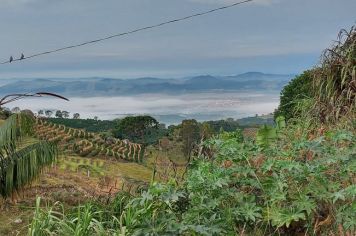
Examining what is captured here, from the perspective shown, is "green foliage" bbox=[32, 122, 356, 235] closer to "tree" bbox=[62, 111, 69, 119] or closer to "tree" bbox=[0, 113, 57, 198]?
"tree" bbox=[0, 113, 57, 198]

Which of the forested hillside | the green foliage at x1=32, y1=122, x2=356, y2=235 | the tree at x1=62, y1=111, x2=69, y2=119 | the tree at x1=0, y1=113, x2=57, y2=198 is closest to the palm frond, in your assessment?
the tree at x1=0, y1=113, x2=57, y2=198

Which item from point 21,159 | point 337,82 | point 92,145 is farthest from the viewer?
point 92,145

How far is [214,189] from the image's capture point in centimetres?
381

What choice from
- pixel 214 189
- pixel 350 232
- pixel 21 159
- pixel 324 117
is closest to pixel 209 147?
pixel 214 189

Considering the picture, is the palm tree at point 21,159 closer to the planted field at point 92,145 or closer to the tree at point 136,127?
the planted field at point 92,145

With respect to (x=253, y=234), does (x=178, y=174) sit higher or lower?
higher

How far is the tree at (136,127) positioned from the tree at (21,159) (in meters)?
60.1

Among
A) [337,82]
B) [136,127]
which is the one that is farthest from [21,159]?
[136,127]

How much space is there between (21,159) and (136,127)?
2483 inches

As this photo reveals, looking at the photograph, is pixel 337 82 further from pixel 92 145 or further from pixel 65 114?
pixel 65 114

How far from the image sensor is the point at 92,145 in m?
56.5

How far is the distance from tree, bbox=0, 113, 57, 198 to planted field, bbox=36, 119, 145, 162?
43092 millimetres

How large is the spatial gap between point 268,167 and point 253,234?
486mm

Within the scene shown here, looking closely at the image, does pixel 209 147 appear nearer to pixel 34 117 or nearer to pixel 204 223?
pixel 204 223
